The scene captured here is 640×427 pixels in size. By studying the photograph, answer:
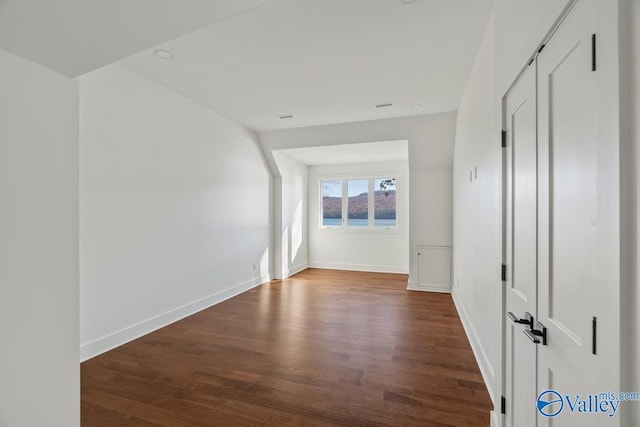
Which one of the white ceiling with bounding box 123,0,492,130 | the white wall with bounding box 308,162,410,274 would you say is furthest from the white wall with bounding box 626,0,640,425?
the white wall with bounding box 308,162,410,274

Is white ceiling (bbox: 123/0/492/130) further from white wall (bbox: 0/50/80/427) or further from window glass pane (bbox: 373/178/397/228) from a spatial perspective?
window glass pane (bbox: 373/178/397/228)

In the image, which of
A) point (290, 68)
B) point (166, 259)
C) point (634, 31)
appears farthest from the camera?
point (166, 259)

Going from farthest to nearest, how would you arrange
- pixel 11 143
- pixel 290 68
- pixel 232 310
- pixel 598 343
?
pixel 232 310
pixel 290 68
pixel 11 143
pixel 598 343

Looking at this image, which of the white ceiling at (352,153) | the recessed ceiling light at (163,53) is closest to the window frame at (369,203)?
the white ceiling at (352,153)

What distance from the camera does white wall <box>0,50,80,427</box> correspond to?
118 centimetres

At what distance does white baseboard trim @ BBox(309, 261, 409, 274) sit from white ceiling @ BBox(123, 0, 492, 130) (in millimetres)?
3588

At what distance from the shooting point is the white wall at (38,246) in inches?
46.3

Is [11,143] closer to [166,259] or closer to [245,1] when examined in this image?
[245,1]

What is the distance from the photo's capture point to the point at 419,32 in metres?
2.32

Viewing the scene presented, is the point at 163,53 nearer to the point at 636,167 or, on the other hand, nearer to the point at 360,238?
the point at 636,167

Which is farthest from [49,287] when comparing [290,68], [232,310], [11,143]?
[232,310]

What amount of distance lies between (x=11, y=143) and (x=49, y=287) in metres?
0.64

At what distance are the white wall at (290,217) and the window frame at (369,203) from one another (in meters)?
0.41

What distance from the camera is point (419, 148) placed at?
4.67 metres
